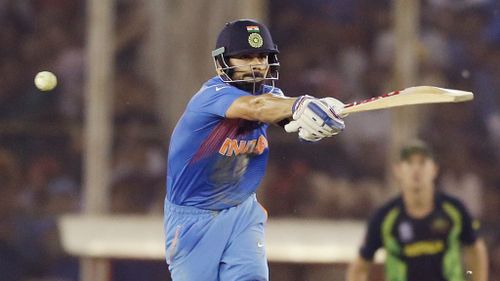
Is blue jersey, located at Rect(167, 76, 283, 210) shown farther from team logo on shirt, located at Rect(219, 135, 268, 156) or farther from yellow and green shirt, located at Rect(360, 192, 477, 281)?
yellow and green shirt, located at Rect(360, 192, 477, 281)

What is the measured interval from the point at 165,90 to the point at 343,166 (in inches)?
68.3

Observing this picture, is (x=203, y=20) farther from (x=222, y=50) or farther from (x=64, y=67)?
(x=222, y=50)

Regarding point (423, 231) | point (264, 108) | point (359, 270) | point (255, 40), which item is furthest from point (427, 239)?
point (264, 108)

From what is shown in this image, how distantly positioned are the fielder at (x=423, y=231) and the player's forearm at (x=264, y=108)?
2.51 meters

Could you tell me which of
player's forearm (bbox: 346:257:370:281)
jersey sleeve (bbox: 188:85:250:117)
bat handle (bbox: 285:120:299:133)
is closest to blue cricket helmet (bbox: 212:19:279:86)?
jersey sleeve (bbox: 188:85:250:117)

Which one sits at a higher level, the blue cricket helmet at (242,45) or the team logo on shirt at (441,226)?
the blue cricket helmet at (242,45)

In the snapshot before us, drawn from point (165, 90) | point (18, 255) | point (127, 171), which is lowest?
point (18, 255)

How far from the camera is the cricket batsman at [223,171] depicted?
5.93 m

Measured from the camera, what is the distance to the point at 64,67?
1153 centimetres

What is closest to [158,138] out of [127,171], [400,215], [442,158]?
[127,171]

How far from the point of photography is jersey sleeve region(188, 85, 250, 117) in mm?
5719

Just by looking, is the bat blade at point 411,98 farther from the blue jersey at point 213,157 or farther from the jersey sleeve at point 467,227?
the jersey sleeve at point 467,227

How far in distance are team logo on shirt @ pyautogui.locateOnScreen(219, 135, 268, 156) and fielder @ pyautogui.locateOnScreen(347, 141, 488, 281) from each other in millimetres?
1980

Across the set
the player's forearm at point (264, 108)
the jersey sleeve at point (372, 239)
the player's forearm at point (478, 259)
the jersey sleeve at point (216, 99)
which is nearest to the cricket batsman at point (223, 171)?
the jersey sleeve at point (216, 99)
